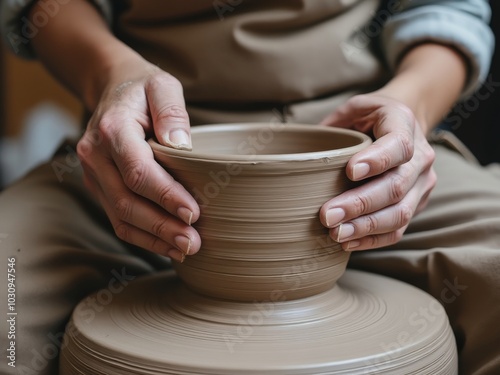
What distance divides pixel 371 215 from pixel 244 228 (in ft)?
0.54

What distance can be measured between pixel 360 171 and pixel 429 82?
418 mm

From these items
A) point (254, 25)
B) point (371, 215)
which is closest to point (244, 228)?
point (371, 215)

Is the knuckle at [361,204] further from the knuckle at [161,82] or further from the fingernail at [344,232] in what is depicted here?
the knuckle at [161,82]

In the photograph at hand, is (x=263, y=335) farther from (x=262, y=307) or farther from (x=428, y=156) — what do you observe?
(x=428, y=156)

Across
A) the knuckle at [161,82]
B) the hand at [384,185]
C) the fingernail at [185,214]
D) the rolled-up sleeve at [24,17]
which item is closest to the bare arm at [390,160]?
the hand at [384,185]

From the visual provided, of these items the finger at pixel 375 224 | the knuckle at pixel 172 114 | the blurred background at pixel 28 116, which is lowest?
the blurred background at pixel 28 116

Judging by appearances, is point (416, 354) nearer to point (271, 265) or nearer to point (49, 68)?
point (271, 265)

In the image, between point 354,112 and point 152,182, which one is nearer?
point 152,182

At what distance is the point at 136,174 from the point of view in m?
0.87

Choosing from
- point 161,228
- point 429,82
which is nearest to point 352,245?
point 161,228

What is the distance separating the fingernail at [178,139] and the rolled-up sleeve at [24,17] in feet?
1.59

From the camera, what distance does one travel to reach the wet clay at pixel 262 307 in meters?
0.82

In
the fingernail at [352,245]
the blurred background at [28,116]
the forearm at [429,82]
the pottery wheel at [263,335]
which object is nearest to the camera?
the pottery wheel at [263,335]

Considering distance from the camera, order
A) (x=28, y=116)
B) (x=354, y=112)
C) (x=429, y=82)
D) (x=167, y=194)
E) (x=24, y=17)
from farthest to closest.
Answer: (x=28, y=116) < (x=24, y=17) < (x=429, y=82) < (x=354, y=112) < (x=167, y=194)
